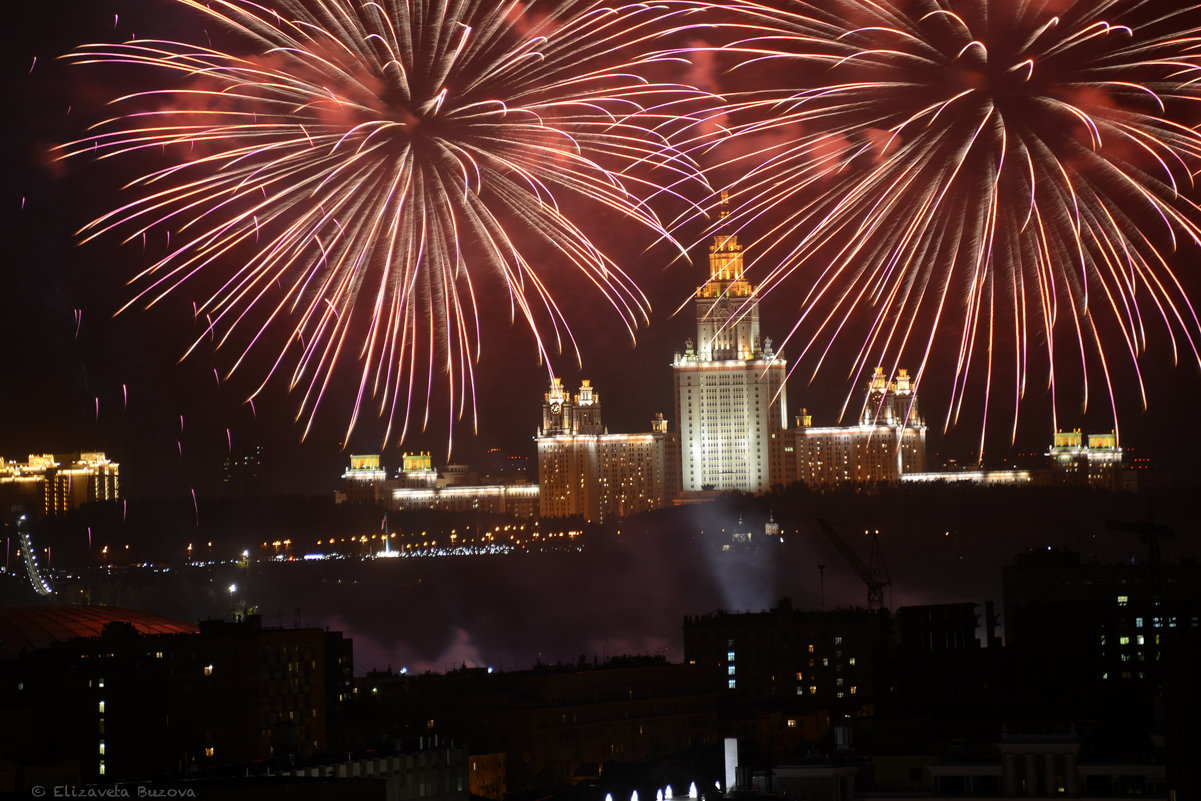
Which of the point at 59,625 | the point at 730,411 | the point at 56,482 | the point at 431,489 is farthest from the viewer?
the point at 431,489

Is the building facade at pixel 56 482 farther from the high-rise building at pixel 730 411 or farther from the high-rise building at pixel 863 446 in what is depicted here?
the high-rise building at pixel 863 446

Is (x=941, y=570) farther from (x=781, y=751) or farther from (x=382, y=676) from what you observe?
(x=781, y=751)

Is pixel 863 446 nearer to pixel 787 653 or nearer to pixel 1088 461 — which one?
pixel 1088 461

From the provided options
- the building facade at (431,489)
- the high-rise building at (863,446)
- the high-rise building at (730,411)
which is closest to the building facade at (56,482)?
the building facade at (431,489)

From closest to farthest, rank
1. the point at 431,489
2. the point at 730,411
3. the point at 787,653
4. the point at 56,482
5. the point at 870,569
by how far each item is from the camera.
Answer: the point at 787,653 → the point at 870,569 → the point at 56,482 → the point at 730,411 → the point at 431,489

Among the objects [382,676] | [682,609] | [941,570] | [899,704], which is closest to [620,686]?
[382,676]

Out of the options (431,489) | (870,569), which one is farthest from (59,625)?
(431,489)
